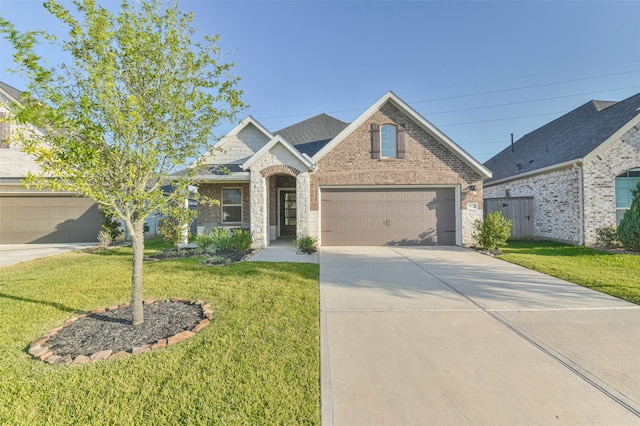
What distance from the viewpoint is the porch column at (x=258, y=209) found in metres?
10.5

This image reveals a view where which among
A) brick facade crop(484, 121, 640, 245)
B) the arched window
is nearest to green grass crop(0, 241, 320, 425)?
brick facade crop(484, 121, 640, 245)

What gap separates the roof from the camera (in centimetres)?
1112

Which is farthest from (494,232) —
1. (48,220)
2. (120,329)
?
(48,220)

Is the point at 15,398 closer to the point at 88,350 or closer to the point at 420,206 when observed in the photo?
the point at 88,350

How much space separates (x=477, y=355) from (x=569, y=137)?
15406 millimetres

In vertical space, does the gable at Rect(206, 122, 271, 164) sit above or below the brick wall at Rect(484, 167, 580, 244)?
above

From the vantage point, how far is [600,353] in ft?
10.0

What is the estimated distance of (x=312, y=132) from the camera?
1546cm

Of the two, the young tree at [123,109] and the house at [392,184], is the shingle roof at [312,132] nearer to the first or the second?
the house at [392,184]

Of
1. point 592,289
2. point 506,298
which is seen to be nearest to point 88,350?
point 506,298

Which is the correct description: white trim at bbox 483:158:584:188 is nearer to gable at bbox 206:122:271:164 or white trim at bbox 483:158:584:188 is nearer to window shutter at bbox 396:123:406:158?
window shutter at bbox 396:123:406:158

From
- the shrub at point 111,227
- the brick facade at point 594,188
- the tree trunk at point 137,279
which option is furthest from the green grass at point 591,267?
the shrub at point 111,227

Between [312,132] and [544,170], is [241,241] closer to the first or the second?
[312,132]

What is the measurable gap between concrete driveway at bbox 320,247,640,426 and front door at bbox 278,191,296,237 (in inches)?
335
